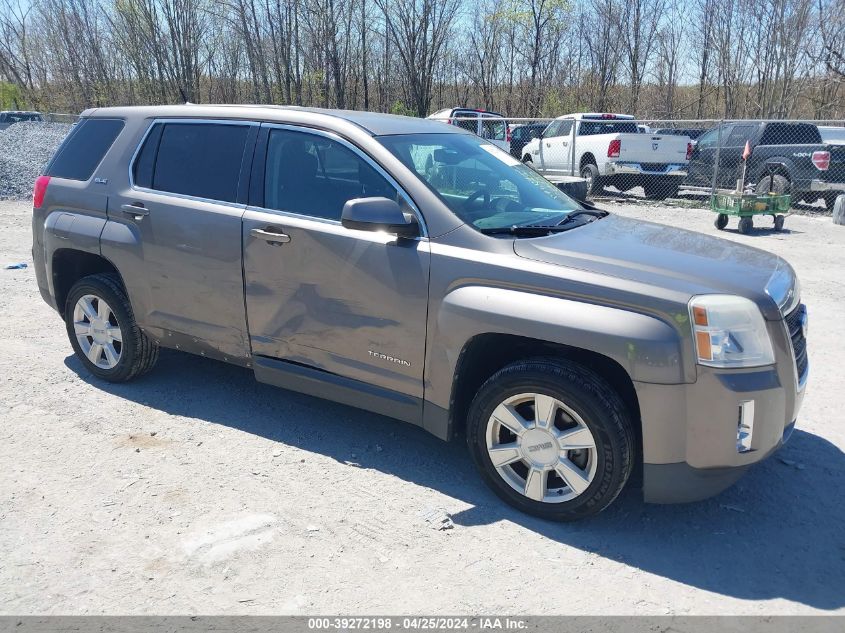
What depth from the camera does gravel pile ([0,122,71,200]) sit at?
16312 mm

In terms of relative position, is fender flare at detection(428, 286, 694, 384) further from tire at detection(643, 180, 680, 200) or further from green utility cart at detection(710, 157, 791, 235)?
tire at detection(643, 180, 680, 200)

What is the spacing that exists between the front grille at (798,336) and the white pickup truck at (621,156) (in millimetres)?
12527

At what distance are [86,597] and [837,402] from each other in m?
4.69

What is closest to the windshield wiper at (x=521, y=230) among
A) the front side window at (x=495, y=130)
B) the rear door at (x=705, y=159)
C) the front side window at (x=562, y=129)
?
the rear door at (x=705, y=159)

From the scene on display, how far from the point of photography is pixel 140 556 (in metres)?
3.08

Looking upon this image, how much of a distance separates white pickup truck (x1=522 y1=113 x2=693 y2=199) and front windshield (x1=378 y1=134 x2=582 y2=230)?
1158cm

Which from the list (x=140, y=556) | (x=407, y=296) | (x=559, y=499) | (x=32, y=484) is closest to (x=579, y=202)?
(x=407, y=296)

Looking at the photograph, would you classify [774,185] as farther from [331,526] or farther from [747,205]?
[331,526]

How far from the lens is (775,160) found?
46.5ft

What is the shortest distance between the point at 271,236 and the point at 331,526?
1637 millimetres

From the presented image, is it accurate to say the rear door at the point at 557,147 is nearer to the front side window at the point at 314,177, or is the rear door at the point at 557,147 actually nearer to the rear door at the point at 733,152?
the rear door at the point at 733,152

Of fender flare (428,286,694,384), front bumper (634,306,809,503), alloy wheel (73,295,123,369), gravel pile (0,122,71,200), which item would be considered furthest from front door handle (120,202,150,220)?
gravel pile (0,122,71,200)

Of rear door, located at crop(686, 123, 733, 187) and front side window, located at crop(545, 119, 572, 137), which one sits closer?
rear door, located at crop(686, 123, 733, 187)

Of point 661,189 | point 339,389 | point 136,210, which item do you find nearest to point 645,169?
point 661,189
